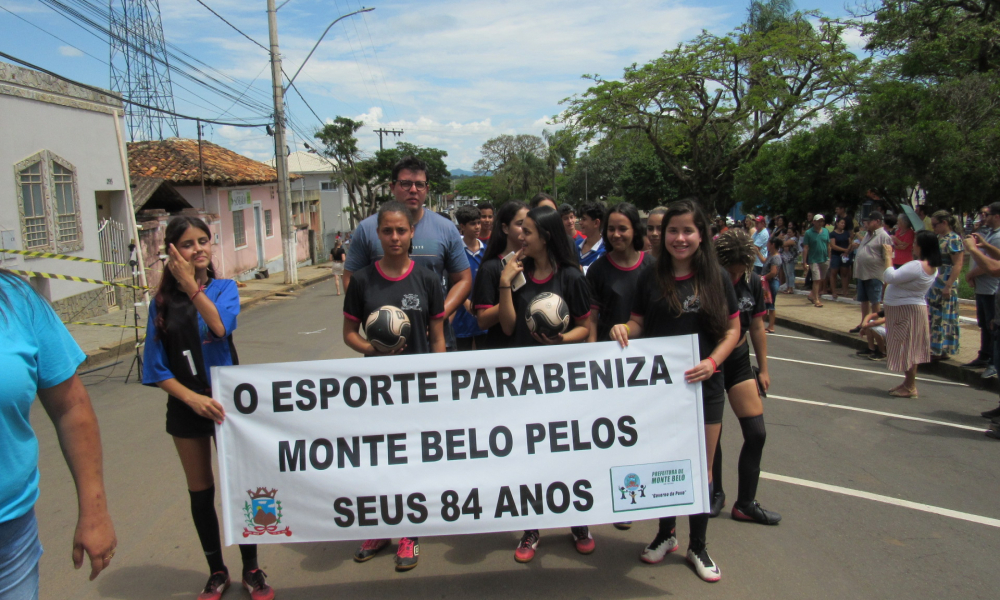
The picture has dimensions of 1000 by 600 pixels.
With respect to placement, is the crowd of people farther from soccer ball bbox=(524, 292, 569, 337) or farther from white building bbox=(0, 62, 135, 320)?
white building bbox=(0, 62, 135, 320)

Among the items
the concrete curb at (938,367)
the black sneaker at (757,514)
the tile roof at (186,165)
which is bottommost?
the concrete curb at (938,367)

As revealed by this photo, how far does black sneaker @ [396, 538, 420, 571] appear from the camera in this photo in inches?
146

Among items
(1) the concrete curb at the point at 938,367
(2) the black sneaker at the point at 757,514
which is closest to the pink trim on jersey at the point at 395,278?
(2) the black sneaker at the point at 757,514

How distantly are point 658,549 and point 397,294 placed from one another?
1981mm

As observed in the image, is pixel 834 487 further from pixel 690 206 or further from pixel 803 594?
pixel 690 206

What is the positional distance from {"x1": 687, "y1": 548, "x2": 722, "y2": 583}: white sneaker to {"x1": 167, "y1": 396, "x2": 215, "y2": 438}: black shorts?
2553 millimetres

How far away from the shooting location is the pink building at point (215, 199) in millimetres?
18062

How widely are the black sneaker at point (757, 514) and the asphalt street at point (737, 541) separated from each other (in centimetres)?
6

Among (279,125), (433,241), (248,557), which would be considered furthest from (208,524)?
(279,125)

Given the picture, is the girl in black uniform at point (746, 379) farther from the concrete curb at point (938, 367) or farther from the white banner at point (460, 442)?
the concrete curb at point (938, 367)

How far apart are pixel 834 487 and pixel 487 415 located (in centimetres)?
286

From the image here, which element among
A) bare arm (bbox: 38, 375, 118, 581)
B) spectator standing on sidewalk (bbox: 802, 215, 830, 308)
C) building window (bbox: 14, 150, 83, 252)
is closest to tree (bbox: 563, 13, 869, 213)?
spectator standing on sidewalk (bbox: 802, 215, 830, 308)

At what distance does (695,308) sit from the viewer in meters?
3.62

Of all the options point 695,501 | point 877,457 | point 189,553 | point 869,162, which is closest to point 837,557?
point 695,501
